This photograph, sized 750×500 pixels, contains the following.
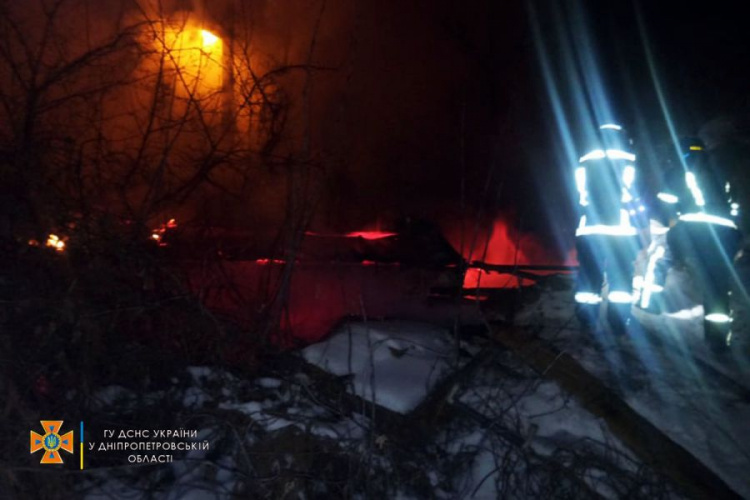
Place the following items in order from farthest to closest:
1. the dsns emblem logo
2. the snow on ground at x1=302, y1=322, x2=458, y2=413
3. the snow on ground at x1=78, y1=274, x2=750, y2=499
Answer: the snow on ground at x1=302, y1=322, x2=458, y2=413
the snow on ground at x1=78, y1=274, x2=750, y2=499
the dsns emblem logo

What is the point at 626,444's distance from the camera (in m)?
3.74

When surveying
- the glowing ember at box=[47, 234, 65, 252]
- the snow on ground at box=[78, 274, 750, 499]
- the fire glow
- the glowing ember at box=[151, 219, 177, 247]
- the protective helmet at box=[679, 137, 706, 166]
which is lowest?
the snow on ground at box=[78, 274, 750, 499]

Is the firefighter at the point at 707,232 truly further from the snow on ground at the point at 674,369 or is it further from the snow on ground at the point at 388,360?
the snow on ground at the point at 388,360

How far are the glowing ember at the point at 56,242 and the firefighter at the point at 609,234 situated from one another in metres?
4.05

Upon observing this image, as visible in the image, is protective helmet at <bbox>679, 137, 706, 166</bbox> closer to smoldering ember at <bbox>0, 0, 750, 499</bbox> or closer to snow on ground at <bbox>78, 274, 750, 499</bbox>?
smoldering ember at <bbox>0, 0, 750, 499</bbox>

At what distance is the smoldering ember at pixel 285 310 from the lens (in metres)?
3.51

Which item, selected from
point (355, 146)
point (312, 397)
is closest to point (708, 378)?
point (312, 397)

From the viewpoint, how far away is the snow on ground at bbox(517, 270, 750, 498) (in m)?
3.87

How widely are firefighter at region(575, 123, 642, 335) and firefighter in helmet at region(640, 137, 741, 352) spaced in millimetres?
552

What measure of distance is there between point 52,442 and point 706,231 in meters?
5.43

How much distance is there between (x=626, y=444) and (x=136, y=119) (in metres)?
4.50

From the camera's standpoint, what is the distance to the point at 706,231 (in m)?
5.22

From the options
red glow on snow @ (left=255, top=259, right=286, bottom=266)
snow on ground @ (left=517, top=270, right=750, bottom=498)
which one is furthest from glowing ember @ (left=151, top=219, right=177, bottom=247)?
snow on ground @ (left=517, top=270, right=750, bottom=498)

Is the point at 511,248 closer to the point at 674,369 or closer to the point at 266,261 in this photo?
the point at 674,369
